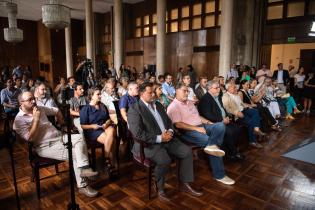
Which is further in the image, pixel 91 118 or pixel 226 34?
pixel 226 34

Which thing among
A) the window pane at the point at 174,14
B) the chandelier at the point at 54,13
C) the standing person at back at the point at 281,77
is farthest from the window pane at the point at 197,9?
the chandelier at the point at 54,13

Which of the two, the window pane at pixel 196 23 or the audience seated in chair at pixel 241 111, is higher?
the window pane at pixel 196 23

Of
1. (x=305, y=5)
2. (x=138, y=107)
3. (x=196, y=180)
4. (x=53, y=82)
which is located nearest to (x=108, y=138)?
(x=138, y=107)

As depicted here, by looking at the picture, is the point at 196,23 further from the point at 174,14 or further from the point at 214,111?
the point at 214,111

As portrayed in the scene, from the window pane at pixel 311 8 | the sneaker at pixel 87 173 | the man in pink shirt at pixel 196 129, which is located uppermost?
the window pane at pixel 311 8

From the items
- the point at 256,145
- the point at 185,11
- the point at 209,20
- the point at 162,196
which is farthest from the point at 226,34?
the point at 162,196

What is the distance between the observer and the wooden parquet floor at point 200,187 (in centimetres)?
234

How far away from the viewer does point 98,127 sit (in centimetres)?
284

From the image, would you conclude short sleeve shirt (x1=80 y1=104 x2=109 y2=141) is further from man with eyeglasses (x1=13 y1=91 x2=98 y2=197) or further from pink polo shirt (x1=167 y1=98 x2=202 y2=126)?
pink polo shirt (x1=167 y1=98 x2=202 y2=126)

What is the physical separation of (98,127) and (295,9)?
25.2 feet

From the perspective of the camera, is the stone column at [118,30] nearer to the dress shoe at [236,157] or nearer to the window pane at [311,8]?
the window pane at [311,8]

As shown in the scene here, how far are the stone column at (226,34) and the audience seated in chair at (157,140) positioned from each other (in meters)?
5.56

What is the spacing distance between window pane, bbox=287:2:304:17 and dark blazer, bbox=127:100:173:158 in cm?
736

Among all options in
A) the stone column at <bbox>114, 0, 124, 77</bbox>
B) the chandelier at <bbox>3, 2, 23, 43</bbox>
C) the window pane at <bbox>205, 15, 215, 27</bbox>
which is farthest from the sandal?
the window pane at <bbox>205, 15, 215, 27</bbox>
